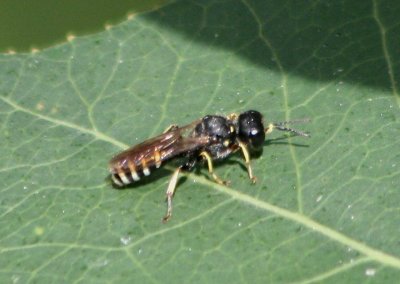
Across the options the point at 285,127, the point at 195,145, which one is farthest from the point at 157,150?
the point at 285,127

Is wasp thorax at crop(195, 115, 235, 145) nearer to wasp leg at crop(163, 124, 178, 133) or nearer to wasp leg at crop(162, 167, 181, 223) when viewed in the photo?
wasp leg at crop(163, 124, 178, 133)

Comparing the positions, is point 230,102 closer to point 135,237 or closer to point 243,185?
point 243,185

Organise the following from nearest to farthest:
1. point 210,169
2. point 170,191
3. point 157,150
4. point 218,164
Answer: point 170,191
point 210,169
point 157,150
point 218,164

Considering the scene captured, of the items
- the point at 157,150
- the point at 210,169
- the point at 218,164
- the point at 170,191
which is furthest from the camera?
the point at 218,164

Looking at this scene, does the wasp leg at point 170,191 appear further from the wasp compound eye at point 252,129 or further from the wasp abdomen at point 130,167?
the wasp compound eye at point 252,129

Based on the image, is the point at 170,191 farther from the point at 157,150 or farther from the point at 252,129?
the point at 252,129

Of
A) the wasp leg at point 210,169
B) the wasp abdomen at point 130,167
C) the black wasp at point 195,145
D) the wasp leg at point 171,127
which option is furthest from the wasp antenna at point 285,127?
the wasp abdomen at point 130,167

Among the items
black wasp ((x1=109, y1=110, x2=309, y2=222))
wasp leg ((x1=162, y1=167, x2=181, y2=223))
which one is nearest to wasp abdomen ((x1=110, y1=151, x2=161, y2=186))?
black wasp ((x1=109, y1=110, x2=309, y2=222))
